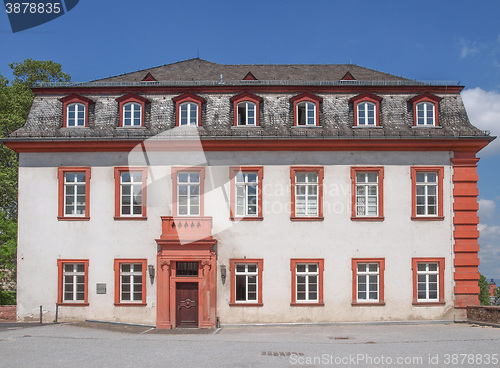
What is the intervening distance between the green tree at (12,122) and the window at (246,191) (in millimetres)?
17938

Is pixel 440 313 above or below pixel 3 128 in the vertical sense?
below

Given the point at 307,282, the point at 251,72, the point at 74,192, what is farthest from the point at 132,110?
the point at 307,282

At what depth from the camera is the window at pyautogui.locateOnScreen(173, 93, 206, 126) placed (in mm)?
25609

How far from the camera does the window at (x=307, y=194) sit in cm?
2492

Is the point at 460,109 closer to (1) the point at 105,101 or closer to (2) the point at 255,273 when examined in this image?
(2) the point at 255,273

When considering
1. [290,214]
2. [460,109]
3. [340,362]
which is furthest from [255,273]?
[460,109]

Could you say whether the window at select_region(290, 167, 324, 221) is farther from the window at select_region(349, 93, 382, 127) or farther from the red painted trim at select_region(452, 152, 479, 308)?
the red painted trim at select_region(452, 152, 479, 308)

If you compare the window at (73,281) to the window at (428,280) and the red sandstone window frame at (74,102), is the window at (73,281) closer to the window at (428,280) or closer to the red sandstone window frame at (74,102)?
the red sandstone window frame at (74,102)

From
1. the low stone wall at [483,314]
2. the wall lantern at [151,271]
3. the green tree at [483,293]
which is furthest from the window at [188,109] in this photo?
the green tree at [483,293]

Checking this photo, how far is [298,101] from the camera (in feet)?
84.1

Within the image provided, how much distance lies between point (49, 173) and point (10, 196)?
1472 centimetres

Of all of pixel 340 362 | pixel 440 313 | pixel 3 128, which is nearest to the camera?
pixel 340 362

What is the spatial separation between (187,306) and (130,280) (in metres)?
2.61

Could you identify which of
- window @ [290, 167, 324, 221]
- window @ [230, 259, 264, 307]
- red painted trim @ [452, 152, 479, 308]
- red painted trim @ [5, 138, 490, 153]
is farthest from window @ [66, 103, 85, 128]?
red painted trim @ [452, 152, 479, 308]
